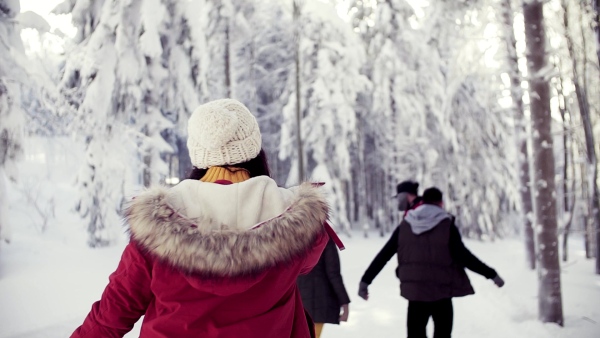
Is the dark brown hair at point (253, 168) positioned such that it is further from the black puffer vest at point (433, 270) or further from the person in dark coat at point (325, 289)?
the black puffer vest at point (433, 270)

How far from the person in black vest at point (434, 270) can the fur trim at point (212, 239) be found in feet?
10.8

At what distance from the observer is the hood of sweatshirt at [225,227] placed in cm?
164

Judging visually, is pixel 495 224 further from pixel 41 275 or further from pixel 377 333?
pixel 41 275

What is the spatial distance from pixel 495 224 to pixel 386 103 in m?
8.83

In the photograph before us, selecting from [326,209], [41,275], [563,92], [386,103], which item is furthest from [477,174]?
[326,209]

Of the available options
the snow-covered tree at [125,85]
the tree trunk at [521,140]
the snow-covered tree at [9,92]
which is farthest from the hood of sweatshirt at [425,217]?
the snow-covered tree at [125,85]

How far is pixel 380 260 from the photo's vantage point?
499 centimetres

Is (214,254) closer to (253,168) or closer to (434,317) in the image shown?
(253,168)

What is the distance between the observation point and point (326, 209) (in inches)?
76.2

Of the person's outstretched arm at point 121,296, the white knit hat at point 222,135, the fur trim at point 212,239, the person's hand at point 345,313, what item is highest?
the white knit hat at point 222,135

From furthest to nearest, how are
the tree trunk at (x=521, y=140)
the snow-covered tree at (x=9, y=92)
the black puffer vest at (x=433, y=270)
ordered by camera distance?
the tree trunk at (x=521, y=140) → the snow-covered tree at (x=9, y=92) → the black puffer vest at (x=433, y=270)

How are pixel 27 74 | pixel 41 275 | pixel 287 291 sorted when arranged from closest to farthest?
pixel 287 291, pixel 27 74, pixel 41 275

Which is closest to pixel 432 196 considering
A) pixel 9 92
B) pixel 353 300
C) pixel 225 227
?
pixel 225 227

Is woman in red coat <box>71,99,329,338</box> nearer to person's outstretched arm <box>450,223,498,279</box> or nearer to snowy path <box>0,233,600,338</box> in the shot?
person's outstretched arm <box>450,223,498,279</box>
